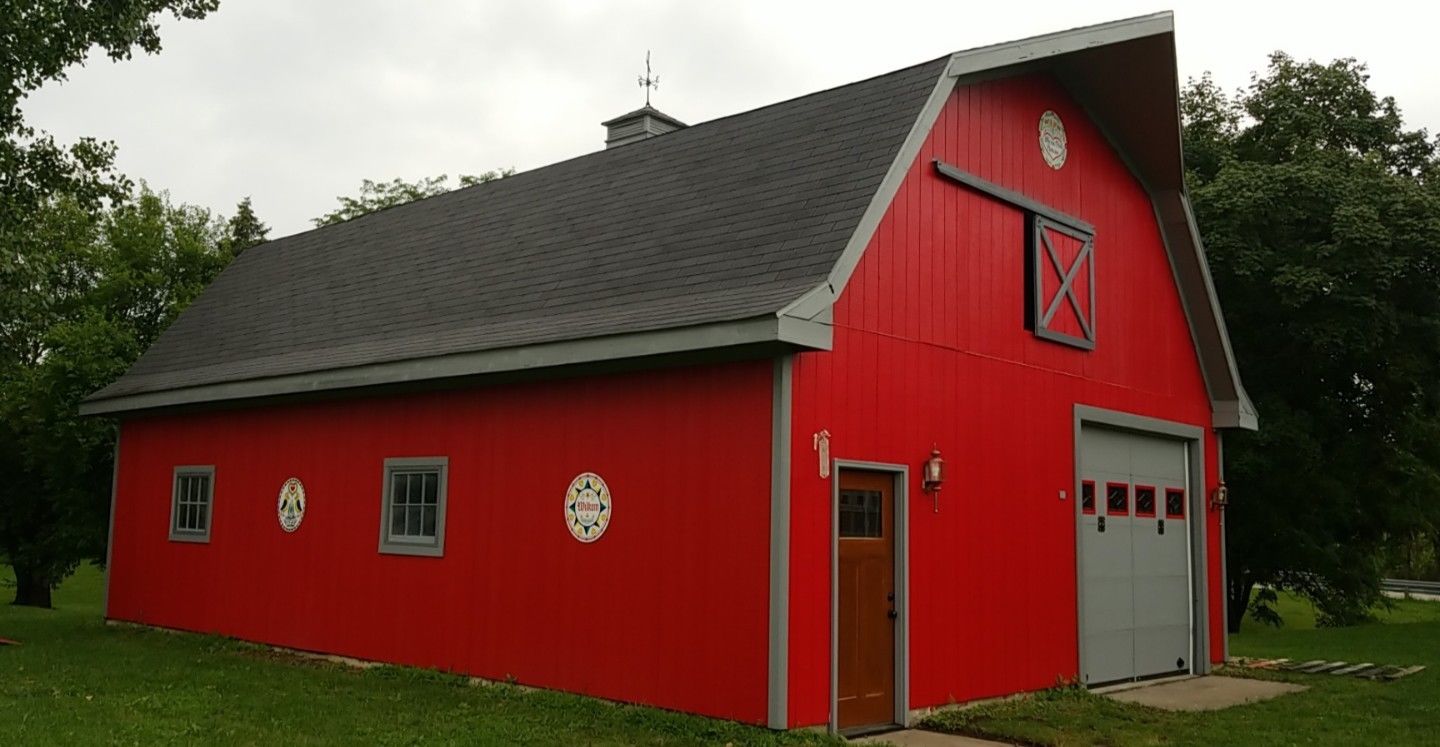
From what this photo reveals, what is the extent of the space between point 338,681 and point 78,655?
11.1ft

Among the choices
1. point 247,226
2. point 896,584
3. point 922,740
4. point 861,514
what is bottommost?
point 922,740

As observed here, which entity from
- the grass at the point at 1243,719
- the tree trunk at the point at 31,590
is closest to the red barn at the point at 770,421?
the grass at the point at 1243,719

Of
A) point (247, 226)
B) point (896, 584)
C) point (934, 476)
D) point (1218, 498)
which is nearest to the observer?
point (896, 584)

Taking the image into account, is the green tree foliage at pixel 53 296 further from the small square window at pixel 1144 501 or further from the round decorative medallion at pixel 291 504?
the small square window at pixel 1144 501

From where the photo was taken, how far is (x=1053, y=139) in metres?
11.4

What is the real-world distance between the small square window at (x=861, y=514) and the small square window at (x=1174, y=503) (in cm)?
498

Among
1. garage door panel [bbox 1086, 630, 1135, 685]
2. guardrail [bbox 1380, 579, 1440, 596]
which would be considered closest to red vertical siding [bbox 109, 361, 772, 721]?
garage door panel [bbox 1086, 630, 1135, 685]

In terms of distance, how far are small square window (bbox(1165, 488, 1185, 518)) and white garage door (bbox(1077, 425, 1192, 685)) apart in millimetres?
10

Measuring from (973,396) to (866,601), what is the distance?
217 centimetres

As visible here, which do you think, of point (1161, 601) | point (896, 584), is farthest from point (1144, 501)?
point (896, 584)

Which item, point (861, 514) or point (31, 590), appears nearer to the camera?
point (861, 514)

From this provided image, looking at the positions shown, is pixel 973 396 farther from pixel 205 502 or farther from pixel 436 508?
pixel 205 502

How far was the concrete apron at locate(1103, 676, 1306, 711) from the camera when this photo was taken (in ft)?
33.8

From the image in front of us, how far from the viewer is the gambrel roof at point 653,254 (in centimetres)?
877
